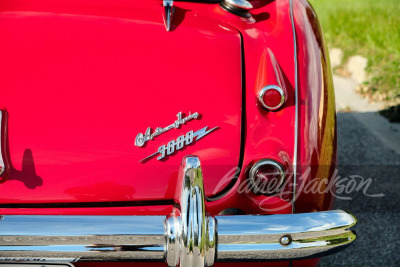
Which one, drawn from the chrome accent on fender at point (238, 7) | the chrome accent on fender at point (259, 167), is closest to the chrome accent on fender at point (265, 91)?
the chrome accent on fender at point (259, 167)

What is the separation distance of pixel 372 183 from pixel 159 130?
2.29 m

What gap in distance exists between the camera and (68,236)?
70.0 inches

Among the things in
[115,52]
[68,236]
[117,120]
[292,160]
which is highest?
[115,52]

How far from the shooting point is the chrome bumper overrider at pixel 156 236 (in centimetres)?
177

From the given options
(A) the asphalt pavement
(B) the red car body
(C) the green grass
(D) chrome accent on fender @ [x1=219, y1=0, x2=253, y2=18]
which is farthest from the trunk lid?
(C) the green grass

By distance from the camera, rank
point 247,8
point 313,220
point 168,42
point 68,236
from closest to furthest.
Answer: point 68,236 → point 313,220 → point 168,42 → point 247,8

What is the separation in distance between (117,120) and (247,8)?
0.74 meters

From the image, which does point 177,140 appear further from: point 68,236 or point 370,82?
point 370,82

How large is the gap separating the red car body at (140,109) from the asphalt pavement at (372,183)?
1.11 metres

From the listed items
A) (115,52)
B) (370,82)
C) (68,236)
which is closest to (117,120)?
(115,52)

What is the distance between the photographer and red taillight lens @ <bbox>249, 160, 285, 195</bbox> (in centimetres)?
208

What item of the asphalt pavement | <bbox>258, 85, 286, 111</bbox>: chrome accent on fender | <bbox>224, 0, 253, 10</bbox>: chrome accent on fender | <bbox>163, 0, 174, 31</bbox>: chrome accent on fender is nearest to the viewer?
<bbox>258, 85, 286, 111</bbox>: chrome accent on fender

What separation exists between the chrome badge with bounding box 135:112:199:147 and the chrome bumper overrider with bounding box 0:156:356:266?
0.27m

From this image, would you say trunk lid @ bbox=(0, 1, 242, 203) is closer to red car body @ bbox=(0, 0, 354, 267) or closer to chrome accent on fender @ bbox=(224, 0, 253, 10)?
red car body @ bbox=(0, 0, 354, 267)
